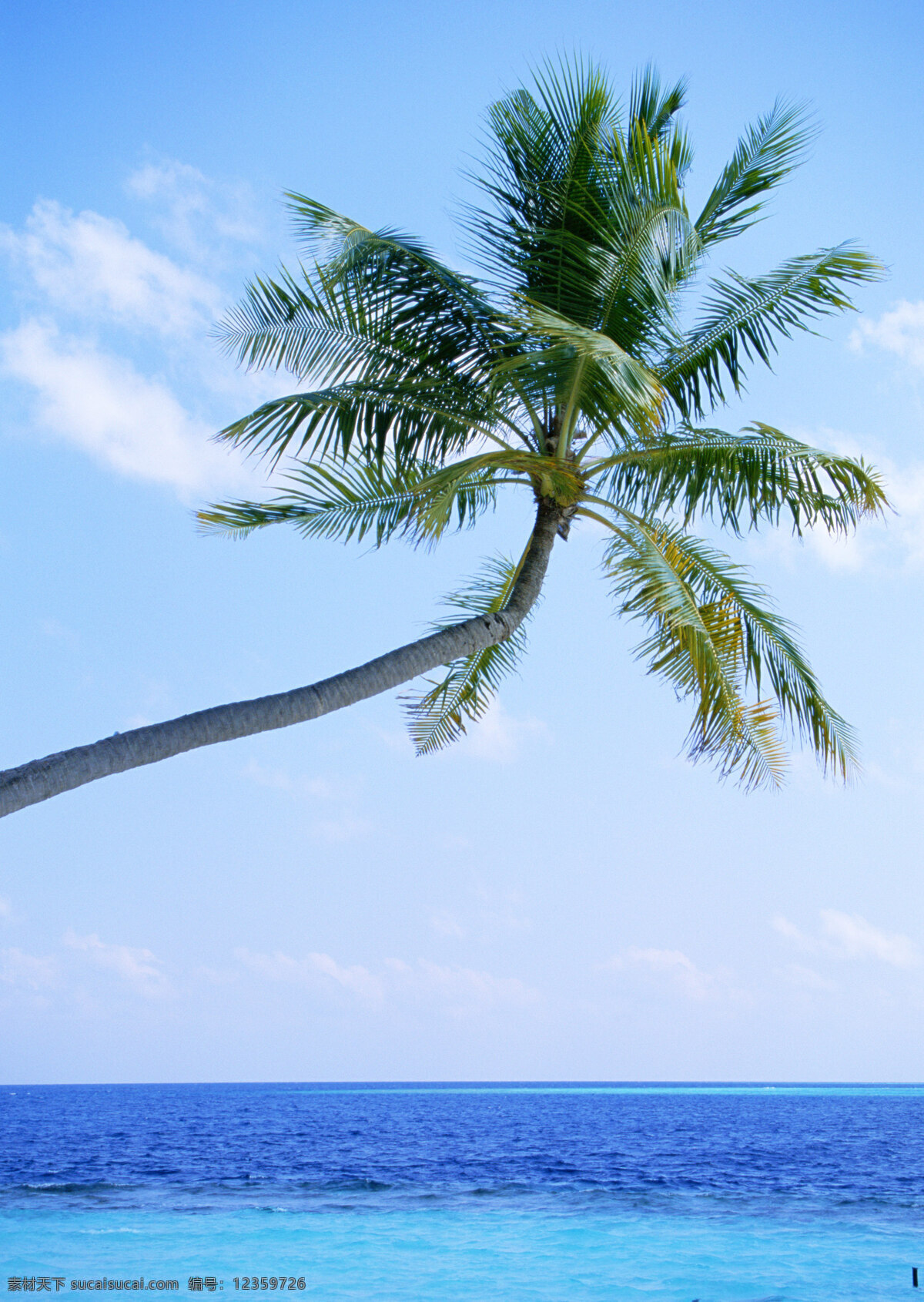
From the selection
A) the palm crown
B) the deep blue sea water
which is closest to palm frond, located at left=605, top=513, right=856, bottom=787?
the palm crown

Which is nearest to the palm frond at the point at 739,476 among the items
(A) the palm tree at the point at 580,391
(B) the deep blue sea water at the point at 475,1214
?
(A) the palm tree at the point at 580,391

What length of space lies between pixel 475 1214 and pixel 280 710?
22.7 metres

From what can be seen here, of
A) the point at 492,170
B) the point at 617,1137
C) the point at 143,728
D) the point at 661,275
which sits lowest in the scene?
the point at 617,1137

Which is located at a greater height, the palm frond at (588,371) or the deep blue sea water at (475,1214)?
the palm frond at (588,371)

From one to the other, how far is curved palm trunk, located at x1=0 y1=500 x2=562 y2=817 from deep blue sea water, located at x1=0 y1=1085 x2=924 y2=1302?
46.1 ft

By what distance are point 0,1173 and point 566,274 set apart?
36.6 m

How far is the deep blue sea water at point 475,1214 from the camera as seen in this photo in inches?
704

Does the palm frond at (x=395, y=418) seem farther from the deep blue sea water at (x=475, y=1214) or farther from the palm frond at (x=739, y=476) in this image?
the deep blue sea water at (x=475, y=1214)

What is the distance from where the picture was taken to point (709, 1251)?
2053 cm

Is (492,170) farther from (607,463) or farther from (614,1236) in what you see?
(614,1236)

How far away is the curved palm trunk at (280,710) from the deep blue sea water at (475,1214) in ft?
46.1

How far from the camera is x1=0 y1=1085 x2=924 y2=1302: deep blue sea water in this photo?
17891mm

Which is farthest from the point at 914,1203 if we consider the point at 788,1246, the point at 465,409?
the point at 465,409

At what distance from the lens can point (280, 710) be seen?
6047 millimetres
